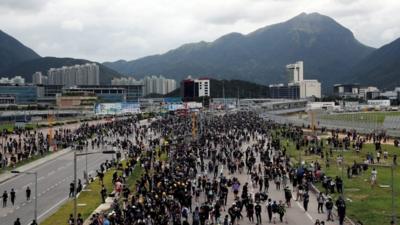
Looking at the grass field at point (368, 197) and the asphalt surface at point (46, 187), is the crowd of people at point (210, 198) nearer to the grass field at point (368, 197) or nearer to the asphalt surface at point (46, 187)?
the grass field at point (368, 197)

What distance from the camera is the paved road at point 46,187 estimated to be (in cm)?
3131

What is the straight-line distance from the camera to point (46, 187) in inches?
1661

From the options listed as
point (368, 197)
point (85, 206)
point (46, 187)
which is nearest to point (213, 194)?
point (85, 206)

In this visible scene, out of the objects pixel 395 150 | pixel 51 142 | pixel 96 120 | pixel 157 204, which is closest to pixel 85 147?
pixel 51 142

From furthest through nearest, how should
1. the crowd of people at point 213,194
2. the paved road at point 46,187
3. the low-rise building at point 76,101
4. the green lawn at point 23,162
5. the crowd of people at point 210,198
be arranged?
the low-rise building at point 76,101
the green lawn at point 23,162
the paved road at point 46,187
the crowd of people at point 213,194
the crowd of people at point 210,198

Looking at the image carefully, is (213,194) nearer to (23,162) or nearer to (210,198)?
(210,198)

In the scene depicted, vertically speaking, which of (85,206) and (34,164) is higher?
(85,206)

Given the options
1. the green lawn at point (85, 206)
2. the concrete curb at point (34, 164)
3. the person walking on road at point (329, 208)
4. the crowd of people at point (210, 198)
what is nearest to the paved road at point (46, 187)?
the concrete curb at point (34, 164)

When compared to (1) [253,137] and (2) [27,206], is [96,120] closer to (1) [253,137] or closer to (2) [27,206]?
(1) [253,137]

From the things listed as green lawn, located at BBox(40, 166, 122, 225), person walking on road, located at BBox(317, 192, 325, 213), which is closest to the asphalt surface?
green lawn, located at BBox(40, 166, 122, 225)

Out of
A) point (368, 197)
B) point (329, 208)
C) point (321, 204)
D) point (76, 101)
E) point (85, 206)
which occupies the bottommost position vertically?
point (85, 206)

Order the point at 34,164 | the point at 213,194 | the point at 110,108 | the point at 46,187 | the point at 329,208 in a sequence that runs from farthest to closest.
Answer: the point at 110,108 → the point at 34,164 → the point at 46,187 → the point at 213,194 → the point at 329,208

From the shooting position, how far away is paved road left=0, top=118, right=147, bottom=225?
31312mm

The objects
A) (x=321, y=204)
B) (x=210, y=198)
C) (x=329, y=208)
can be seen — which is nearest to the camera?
(x=329, y=208)
